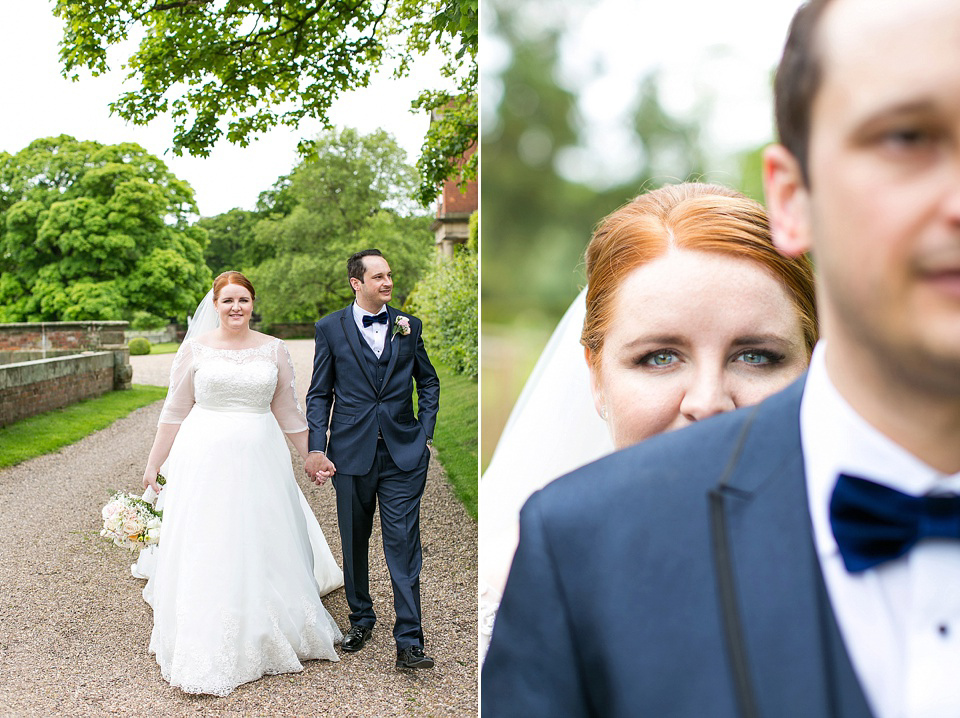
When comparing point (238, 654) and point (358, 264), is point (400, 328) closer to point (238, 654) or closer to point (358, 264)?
point (358, 264)

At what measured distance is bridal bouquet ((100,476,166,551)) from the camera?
511 cm

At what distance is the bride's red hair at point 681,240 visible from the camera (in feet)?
4.91

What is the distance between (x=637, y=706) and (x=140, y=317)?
76.8ft

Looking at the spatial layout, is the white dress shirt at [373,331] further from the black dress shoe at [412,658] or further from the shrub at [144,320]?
the shrub at [144,320]

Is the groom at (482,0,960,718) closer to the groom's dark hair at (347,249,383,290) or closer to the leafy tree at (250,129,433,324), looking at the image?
the groom's dark hair at (347,249,383,290)

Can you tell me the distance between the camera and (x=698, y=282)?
1.46 meters

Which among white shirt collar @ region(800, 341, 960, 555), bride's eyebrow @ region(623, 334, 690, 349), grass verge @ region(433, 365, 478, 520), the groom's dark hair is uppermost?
the groom's dark hair

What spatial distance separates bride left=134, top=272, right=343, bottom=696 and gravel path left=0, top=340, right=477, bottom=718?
0.18 metres

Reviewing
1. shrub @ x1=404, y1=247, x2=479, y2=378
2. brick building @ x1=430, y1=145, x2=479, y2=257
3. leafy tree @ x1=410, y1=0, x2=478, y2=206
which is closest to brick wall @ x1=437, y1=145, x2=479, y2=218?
brick building @ x1=430, y1=145, x2=479, y2=257

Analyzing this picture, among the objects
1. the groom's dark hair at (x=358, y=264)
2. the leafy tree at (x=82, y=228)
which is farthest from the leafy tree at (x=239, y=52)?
the leafy tree at (x=82, y=228)

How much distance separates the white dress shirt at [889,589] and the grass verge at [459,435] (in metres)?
7.53

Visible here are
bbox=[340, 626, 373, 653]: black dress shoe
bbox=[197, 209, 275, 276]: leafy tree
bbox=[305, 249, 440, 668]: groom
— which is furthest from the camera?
bbox=[197, 209, 275, 276]: leafy tree

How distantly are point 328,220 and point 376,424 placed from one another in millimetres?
19205

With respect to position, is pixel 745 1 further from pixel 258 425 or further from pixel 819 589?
pixel 258 425
